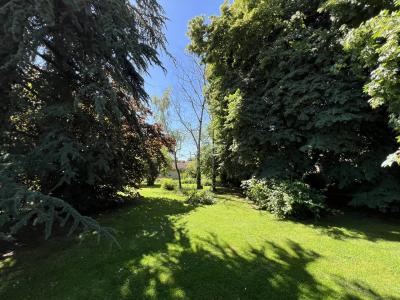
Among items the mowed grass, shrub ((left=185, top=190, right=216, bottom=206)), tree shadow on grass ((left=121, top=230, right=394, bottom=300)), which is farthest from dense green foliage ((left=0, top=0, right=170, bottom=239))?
shrub ((left=185, top=190, right=216, bottom=206))

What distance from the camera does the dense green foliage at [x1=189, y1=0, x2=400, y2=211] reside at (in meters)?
8.37

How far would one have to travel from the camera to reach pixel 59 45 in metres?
6.75

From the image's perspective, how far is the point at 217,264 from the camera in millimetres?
4906

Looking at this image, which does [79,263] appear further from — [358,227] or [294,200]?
[358,227]

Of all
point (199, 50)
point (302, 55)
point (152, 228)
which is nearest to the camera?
point (152, 228)

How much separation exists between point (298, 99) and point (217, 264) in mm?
6438

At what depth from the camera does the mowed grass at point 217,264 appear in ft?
13.4

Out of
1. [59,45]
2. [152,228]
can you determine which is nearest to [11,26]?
[59,45]

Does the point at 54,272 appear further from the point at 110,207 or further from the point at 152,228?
the point at 110,207

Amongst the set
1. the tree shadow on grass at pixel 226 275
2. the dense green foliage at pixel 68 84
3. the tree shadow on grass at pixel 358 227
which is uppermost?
the dense green foliage at pixel 68 84

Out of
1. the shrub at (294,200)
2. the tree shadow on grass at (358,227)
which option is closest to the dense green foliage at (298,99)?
the tree shadow on grass at (358,227)

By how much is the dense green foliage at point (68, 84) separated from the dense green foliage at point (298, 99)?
448 centimetres

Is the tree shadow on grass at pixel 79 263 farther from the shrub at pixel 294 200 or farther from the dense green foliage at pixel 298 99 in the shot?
the dense green foliage at pixel 298 99

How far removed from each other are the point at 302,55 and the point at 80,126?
24.8ft
